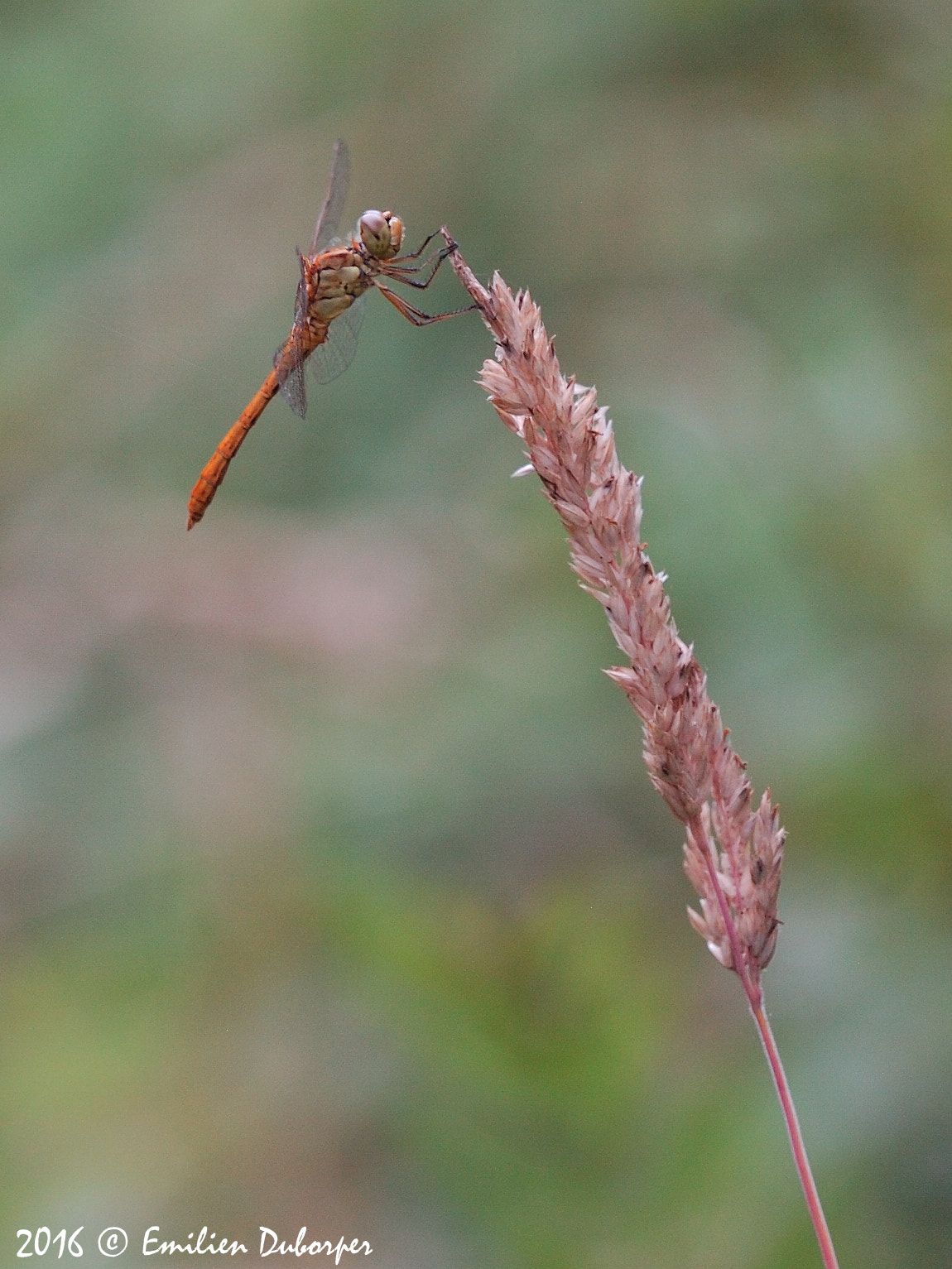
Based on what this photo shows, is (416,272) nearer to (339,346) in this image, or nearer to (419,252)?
(419,252)

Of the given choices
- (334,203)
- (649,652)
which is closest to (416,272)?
(334,203)

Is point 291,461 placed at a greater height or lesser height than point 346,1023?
greater

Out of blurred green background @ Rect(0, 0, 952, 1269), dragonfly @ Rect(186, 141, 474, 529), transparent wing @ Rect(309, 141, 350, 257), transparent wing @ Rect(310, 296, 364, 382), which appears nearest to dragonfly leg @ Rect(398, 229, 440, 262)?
dragonfly @ Rect(186, 141, 474, 529)

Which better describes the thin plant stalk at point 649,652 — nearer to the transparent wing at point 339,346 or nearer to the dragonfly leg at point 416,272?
the dragonfly leg at point 416,272

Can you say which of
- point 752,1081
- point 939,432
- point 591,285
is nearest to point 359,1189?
point 752,1081

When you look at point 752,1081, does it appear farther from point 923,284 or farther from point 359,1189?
point 923,284

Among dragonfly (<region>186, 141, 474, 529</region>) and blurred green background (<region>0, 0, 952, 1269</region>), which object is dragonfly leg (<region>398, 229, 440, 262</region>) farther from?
blurred green background (<region>0, 0, 952, 1269</region>)
